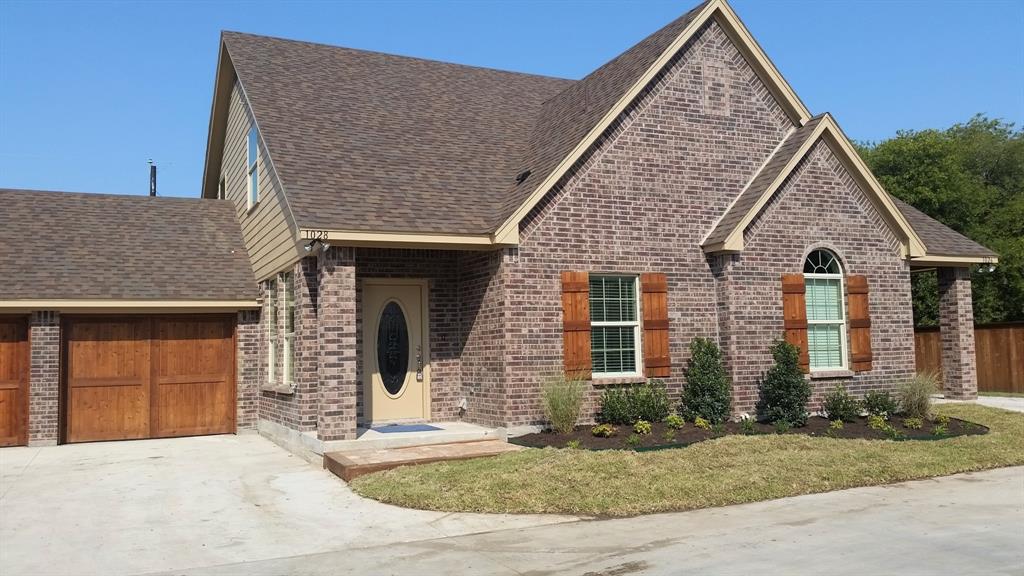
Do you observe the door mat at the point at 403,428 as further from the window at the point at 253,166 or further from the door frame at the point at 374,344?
the window at the point at 253,166

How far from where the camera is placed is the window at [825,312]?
1399 centimetres

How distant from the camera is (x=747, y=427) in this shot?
1204 centimetres

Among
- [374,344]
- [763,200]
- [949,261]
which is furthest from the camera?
[949,261]

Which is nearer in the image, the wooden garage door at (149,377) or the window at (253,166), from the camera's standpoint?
the wooden garage door at (149,377)

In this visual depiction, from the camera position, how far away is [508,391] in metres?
12.0

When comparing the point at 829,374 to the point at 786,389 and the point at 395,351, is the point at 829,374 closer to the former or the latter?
the point at 786,389

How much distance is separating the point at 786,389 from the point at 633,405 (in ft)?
7.91

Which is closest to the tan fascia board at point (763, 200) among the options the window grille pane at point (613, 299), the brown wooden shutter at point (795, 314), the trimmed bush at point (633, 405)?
the brown wooden shutter at point (795, 314)

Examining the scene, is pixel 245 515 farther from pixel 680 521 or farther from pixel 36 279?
pixel 36 279

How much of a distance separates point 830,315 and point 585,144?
5.20 metres

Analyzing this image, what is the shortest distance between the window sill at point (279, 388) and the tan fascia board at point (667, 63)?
4.01 m

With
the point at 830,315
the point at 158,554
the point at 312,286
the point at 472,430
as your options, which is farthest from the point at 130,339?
the point at 830,315

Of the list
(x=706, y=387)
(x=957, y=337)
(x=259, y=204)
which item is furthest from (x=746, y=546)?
(x=957, y=337)

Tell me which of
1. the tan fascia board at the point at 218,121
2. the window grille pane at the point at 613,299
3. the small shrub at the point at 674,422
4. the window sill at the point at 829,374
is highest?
the tan fascia board at the point at 218,121
